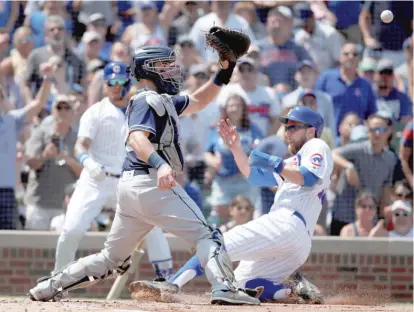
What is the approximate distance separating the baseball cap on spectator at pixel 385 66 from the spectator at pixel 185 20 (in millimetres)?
2277

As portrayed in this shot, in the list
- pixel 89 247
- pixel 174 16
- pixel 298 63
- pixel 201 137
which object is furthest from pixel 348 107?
pixel 89 247

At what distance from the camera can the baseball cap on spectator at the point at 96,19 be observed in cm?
1180

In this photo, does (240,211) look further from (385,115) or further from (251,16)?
(251,16)

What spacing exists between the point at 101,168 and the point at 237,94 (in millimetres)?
2608

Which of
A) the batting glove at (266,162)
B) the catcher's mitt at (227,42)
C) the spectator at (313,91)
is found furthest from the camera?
the spectator at (313,91)

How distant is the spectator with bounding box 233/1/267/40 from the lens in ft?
38.7

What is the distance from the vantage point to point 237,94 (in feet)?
34.8

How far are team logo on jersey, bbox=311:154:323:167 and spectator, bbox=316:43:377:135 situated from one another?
146 inches

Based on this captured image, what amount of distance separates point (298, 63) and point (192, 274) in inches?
177

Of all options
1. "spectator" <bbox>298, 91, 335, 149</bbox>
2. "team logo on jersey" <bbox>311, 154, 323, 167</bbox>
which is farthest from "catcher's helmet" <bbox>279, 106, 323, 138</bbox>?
"spectator" <bbox>298, 91, 335, 149</bbox>

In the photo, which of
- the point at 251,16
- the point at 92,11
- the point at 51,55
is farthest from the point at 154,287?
the point at 92,11

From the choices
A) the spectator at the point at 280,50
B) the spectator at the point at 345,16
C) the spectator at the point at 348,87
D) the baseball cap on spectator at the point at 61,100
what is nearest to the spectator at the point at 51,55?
the baseball cap on spectator at the point at 61,100

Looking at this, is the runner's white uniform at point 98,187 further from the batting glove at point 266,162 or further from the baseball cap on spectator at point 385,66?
the baseball cap on spectator at point 385,66

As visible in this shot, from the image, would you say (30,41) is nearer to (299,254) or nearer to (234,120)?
(234,120)
